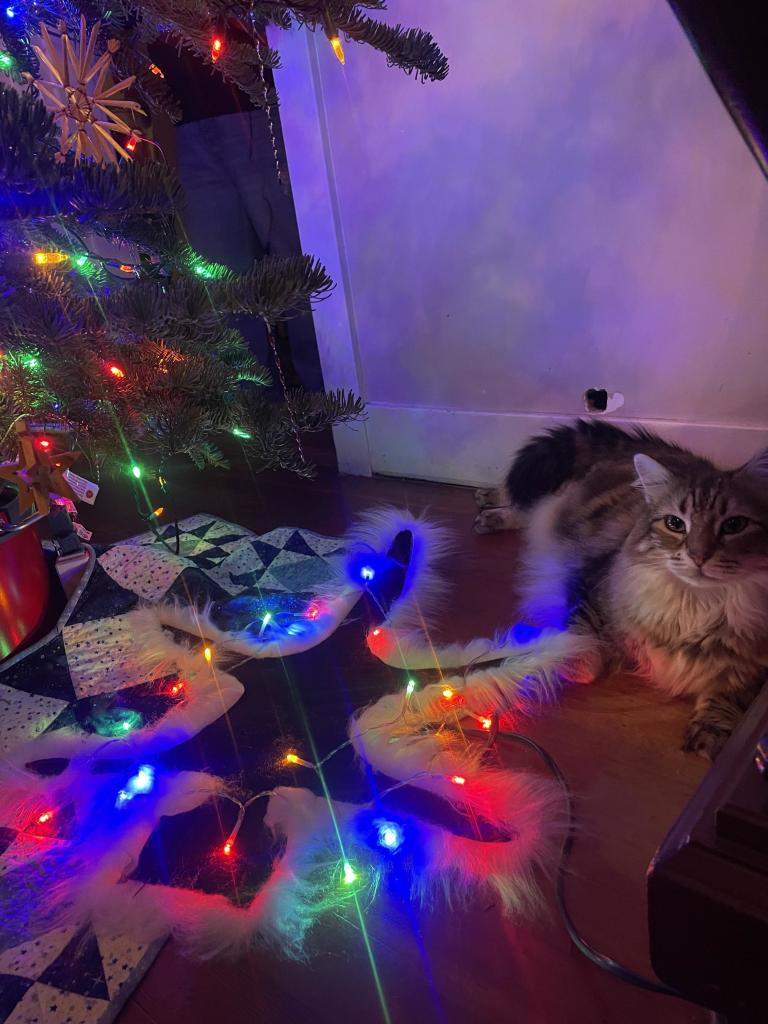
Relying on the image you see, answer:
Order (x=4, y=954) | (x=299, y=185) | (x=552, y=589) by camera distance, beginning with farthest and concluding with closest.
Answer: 1. (x=299, y=185)
2. (x=552, y=589)
3. (x=4, y=954)

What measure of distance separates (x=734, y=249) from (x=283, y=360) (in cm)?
188

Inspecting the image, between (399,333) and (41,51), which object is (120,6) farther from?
(399,333)

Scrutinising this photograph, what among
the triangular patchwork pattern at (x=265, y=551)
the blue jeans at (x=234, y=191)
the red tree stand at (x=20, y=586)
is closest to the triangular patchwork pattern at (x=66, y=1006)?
the red tree stand at (x=20, y=586)

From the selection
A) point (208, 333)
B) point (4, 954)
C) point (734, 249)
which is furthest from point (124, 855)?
point (734, 249)

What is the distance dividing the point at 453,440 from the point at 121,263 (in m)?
1.04

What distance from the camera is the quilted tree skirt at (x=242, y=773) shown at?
0.80 meters

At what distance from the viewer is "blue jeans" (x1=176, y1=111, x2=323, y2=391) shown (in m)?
2.26

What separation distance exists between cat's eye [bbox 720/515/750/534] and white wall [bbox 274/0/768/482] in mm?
657

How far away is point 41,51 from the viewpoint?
815mm

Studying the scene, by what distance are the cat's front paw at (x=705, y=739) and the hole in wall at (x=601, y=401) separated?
0.94 meters

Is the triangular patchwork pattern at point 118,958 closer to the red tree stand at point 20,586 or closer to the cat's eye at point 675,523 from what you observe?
the red tree stand at point 20,586

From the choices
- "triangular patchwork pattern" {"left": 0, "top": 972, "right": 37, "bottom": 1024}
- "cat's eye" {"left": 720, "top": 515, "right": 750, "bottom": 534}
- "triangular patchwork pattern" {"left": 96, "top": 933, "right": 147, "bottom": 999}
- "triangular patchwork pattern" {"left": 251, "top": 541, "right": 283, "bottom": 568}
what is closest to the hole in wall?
"cat's eye" {"left": 720, "top": 515, "right": 750, "bottom": 534}

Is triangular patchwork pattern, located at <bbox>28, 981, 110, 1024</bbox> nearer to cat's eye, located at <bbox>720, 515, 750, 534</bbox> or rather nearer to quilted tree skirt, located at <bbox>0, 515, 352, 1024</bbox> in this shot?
quilted tree skirt, located at <bbox>0, 515, 352, 1024</bbox>

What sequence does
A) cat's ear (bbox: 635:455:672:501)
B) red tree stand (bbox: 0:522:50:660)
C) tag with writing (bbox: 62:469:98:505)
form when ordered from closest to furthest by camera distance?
cat's ear (bbox: 635:455:672:501)
red tree stand (bbox: 0:522:50:660)
tag with writing (bbox: 62:469:98:505)
